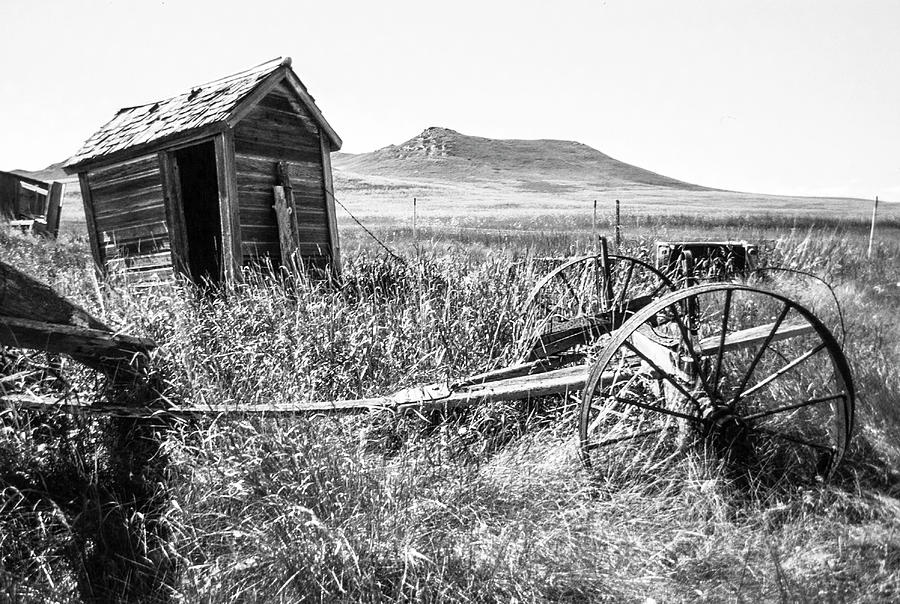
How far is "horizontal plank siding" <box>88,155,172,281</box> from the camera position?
30.5 feet

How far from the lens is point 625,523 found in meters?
3.46

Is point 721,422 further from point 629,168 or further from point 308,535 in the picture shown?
point 629,168

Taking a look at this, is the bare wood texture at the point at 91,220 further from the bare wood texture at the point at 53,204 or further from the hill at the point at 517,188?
the hill at the point at 517,188

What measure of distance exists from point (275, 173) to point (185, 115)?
1463mm

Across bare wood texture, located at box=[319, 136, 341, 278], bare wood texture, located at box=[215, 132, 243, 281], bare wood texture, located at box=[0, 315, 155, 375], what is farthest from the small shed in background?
bare wood texture, located at box=[0, 315, 155, 375]

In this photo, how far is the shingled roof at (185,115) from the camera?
27.7ft

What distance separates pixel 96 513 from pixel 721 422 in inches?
147

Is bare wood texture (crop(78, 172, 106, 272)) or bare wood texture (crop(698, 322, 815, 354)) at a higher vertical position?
bare wood texture (crop(78, 172, 106, 272))

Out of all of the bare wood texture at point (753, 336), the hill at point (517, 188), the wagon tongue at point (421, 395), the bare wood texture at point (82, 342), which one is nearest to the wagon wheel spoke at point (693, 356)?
the bare wood texture at point (753, 336)

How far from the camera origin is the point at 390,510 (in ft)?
10.6

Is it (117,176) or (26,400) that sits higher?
(117,176)

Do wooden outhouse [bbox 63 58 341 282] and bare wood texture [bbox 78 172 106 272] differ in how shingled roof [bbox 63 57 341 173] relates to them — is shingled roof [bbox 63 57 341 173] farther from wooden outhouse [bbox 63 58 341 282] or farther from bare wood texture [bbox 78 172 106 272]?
bare wood texture [bbox 78 172 106 272]

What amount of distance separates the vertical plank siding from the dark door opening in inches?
85.5

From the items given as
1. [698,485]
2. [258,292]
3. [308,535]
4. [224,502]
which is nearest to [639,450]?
[698,485]
